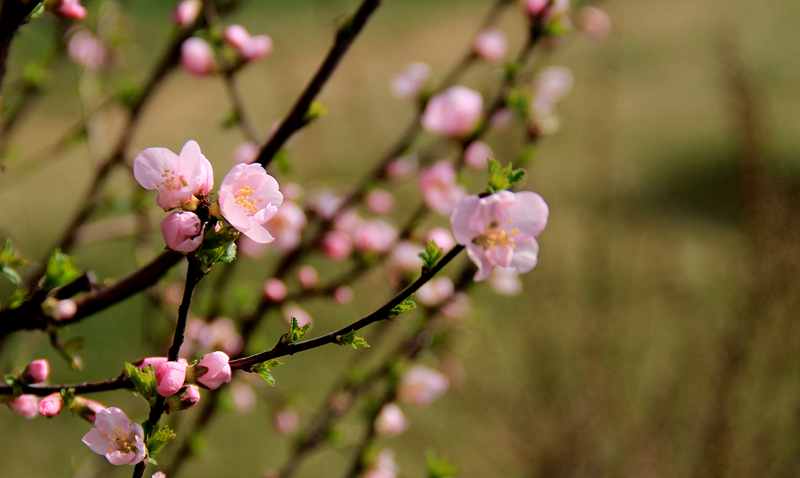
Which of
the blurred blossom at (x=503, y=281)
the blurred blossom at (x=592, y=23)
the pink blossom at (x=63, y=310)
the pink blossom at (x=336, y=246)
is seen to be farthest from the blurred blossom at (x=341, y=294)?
the blurred blossom at (x=592, y=23)

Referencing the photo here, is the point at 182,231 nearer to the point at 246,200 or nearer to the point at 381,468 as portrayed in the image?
the point at 246,200

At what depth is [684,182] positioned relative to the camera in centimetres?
188

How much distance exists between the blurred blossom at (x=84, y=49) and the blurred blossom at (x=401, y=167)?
15.6 inches

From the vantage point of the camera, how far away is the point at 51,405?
28cm

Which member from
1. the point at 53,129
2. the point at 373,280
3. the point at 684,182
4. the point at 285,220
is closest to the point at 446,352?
the point at 285,220

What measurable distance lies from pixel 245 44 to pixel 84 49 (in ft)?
1.29

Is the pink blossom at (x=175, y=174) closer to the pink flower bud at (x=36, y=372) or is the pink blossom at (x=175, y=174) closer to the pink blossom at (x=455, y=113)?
the pink flower bud at (x=36, y=372)

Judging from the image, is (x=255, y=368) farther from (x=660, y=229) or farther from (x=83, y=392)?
(x=660, y=229)

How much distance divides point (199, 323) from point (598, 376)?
799 millimetres

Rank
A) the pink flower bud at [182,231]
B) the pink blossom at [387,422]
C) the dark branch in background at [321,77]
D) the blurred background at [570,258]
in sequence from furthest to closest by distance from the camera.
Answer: the blurred background at [570,258], the pink blossom at [387,422], the dark branch in background at [321,77], the pink flower bud at [182,231]

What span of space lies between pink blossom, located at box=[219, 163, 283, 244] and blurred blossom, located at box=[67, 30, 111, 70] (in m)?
0.53

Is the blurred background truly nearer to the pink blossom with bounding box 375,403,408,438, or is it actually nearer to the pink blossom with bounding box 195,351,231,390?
the pink blossom with bounding box 375,403,408,438

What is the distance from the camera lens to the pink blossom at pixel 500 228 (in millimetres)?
265

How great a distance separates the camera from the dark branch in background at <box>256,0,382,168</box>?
34cm
